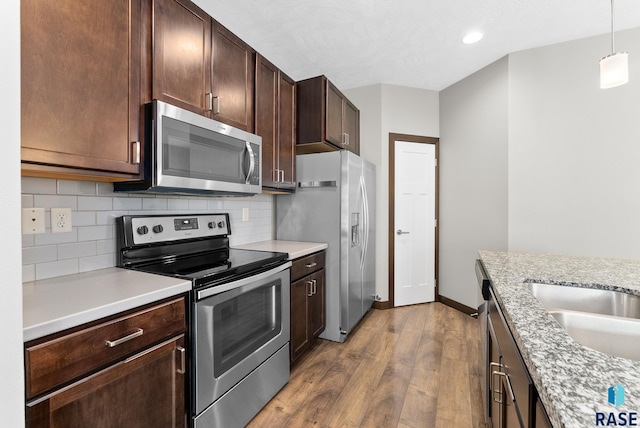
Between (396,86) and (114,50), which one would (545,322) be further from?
(396,86)

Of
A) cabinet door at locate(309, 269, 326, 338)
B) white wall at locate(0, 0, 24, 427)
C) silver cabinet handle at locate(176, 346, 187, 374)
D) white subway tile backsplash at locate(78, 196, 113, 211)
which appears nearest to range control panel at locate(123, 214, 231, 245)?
white subway tile backsplash at locate(78, 196, 113, 211)

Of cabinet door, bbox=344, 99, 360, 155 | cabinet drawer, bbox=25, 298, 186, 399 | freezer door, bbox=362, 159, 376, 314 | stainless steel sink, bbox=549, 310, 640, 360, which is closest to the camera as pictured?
cabinet drawer, bbox=25, 298, 186, 399

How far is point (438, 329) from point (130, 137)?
121 inches

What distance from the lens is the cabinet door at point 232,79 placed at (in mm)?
1816

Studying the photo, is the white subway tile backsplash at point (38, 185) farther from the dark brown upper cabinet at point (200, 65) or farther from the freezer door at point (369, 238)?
the freezer door at point (369, 238)

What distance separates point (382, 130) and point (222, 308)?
9.41 feet

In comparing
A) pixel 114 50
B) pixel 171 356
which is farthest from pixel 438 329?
pixel 114 50

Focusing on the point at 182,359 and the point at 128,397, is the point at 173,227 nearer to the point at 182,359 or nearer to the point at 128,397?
the point at 182,359

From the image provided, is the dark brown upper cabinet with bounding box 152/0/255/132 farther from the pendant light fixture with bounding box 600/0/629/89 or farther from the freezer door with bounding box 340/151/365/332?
the pendant light fixture with bounding box 600/0/629/89

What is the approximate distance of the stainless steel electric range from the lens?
1368 millimetres

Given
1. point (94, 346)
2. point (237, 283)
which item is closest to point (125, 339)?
point (94, 346)

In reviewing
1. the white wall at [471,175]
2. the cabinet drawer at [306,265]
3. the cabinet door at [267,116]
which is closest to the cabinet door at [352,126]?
the cabinet door at [267,116]

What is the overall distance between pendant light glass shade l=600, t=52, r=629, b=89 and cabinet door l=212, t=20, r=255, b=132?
6.84ft

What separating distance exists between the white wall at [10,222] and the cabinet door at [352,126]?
273cm
